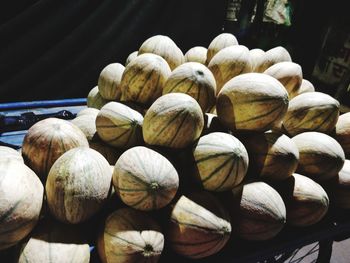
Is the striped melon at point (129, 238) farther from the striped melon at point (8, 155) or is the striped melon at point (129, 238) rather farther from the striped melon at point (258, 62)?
the striped melon at point (258, 62)

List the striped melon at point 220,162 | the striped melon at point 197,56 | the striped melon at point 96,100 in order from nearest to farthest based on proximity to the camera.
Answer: the striped melon at point 220,162 → the striped melon at point 96,100 → the striped melon at point 197,56

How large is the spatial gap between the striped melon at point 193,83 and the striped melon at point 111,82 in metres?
0.42

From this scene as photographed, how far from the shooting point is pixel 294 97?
6.10ft

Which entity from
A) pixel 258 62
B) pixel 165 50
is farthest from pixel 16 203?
pixel 258 62

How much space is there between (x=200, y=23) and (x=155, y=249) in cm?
364

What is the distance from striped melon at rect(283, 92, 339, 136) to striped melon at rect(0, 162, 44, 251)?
Result: 137cm

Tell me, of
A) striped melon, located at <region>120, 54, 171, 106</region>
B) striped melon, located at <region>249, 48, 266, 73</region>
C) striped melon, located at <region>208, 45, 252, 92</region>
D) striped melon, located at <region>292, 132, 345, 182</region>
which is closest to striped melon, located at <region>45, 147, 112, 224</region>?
striped melon, located at <region>120, 54, 171, 106</region>

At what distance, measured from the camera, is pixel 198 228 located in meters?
1.23

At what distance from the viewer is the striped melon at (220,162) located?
129 cm

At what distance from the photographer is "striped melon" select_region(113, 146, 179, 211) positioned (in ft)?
3.86

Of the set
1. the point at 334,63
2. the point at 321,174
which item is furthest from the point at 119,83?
the point at 334,63

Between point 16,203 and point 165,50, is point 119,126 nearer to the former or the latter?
point 16,203

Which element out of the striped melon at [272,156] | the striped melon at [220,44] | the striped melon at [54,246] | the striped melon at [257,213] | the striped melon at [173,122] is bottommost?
the striped melon at [54,246]

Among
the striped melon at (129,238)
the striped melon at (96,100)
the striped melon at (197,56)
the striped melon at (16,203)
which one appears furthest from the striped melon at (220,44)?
the striped melon at (16,203)
